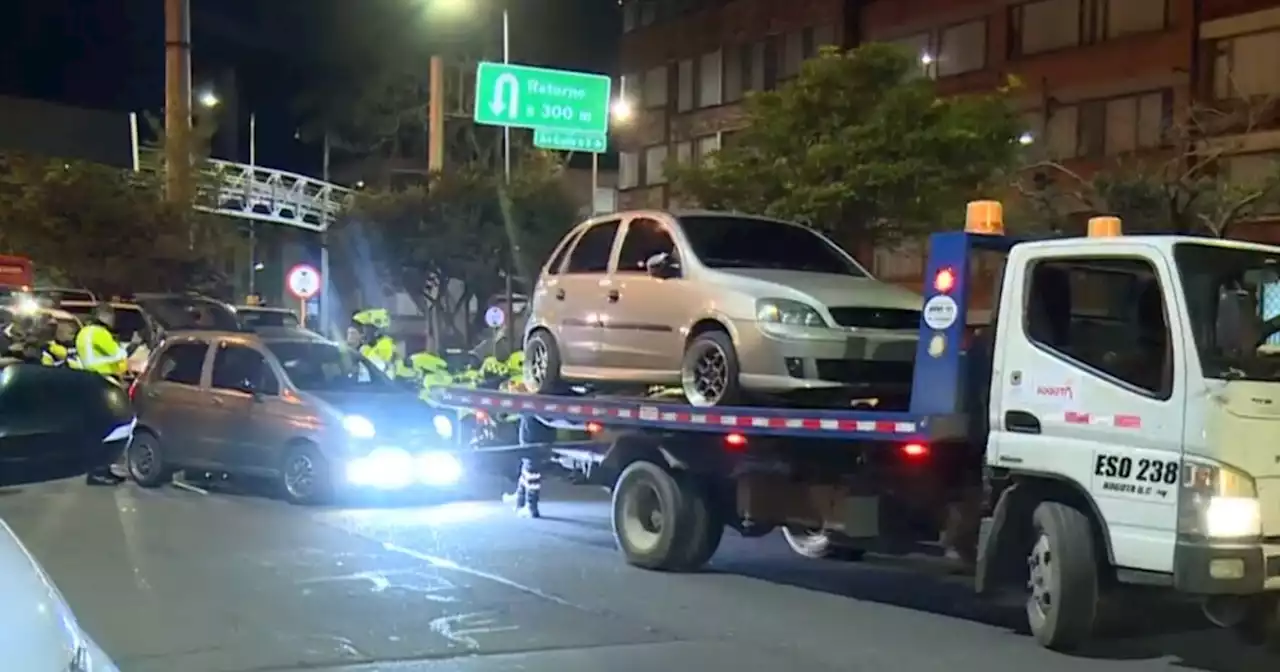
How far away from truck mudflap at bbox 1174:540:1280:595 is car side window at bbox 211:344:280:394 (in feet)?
32.9

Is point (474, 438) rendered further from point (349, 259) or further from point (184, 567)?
point (349, 259)

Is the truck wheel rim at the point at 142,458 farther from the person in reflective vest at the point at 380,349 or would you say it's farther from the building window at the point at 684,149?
the building window at the point at 684,149

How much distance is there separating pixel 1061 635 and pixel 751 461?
2859 millimetres

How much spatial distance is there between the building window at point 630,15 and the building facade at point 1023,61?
35.9 inches

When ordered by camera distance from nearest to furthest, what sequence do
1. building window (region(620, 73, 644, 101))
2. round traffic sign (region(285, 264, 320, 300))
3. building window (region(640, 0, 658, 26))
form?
round traffic sign (region(285, 264, 320, 300))
building window (region(640, 0, 658, 26))
building window (region(620, 73, 644, 101))

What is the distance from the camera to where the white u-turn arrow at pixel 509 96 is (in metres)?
26.1

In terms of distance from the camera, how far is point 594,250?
12.7 meters

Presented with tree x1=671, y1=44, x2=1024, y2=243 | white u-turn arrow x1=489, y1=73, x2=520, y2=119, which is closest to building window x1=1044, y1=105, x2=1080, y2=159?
tree x1=671, y1=44, x2=1024, y2=243

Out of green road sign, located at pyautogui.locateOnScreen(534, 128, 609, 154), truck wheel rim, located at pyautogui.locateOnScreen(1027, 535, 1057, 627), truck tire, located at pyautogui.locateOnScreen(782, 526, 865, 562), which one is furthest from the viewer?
green road sign, located at pyautogui.locateOnScreen(534, 128, 609, 154)

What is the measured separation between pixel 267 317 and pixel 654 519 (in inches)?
603

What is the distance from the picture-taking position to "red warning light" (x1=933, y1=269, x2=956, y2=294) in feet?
30.6

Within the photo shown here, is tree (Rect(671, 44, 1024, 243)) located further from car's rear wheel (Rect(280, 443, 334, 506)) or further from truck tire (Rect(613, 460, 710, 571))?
truck tire (Rect(613, 460, 710, 571))

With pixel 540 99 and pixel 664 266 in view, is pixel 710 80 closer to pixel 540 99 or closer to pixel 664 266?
pixel 540 99

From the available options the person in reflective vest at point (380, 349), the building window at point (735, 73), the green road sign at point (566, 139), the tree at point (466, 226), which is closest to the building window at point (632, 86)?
the building window at point (735, 73)
